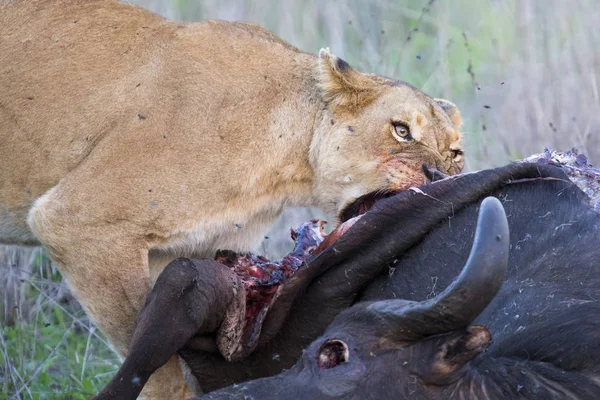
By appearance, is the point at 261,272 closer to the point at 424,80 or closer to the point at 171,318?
the point at 171,318

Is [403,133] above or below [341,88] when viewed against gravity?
below

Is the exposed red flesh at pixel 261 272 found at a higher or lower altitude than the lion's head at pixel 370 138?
lower

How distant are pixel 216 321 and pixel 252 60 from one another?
1550mm

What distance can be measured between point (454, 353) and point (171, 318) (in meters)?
1.00

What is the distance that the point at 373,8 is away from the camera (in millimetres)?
9500

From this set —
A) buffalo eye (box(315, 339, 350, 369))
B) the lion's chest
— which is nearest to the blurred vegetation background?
the lion's chest

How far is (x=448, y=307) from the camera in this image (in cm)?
278

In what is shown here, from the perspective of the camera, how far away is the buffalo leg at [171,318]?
3.42 m

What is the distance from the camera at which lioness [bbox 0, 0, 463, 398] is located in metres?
4.35

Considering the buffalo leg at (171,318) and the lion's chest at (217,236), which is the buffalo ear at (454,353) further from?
the lion's chest at (217,236)

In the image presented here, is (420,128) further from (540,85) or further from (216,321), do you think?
(540,85)

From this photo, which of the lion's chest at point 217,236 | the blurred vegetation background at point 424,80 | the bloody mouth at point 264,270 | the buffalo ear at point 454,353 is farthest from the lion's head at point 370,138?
the buffalo ear at point 454,353

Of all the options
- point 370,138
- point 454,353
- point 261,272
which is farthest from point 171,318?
point 370,138

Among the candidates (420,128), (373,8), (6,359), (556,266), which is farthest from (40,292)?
(373,8)
